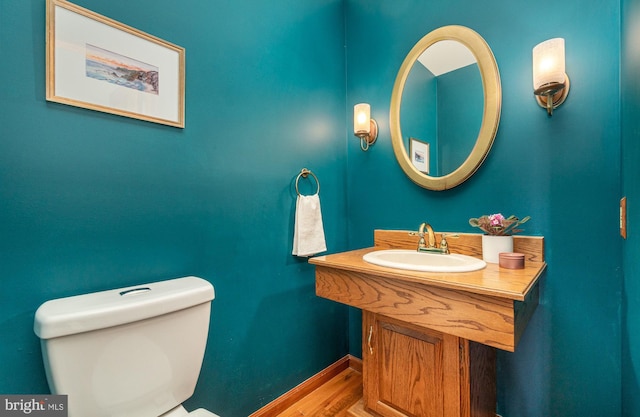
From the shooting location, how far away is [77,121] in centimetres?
86

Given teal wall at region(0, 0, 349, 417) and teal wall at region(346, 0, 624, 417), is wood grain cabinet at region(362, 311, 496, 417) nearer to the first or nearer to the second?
teal wall at region(346, 0, 624, 417)

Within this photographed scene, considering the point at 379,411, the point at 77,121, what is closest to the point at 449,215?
the point at 379,411

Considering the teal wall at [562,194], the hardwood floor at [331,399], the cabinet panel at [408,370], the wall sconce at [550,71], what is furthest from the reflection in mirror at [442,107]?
the hardwood floor at [331,399]

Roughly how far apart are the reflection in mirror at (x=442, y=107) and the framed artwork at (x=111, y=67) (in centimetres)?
115

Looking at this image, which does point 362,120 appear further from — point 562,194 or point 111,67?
point 111,67

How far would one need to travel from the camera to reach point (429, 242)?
1317mm

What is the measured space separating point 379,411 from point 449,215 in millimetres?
981

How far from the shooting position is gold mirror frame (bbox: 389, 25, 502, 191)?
1210mm

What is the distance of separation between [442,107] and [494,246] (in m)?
0.74

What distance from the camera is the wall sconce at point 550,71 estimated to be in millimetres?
980

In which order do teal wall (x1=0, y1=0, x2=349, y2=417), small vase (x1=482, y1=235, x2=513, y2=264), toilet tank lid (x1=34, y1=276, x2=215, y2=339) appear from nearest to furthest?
toilet tank lid (x1=34, y1=276, x2=215, y2=339) → teal wall (x1=0, y1=0, x2=349, y2=417) → small vase (x1=482, y1=235, x2=513, y2=264)

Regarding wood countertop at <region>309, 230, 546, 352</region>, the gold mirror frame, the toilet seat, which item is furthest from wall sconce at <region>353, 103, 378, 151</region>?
the toilet seat

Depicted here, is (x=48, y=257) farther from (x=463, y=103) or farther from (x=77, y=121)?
(x=463, y=103)

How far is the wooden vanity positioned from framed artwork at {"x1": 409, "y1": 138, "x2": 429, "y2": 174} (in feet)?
1.33
